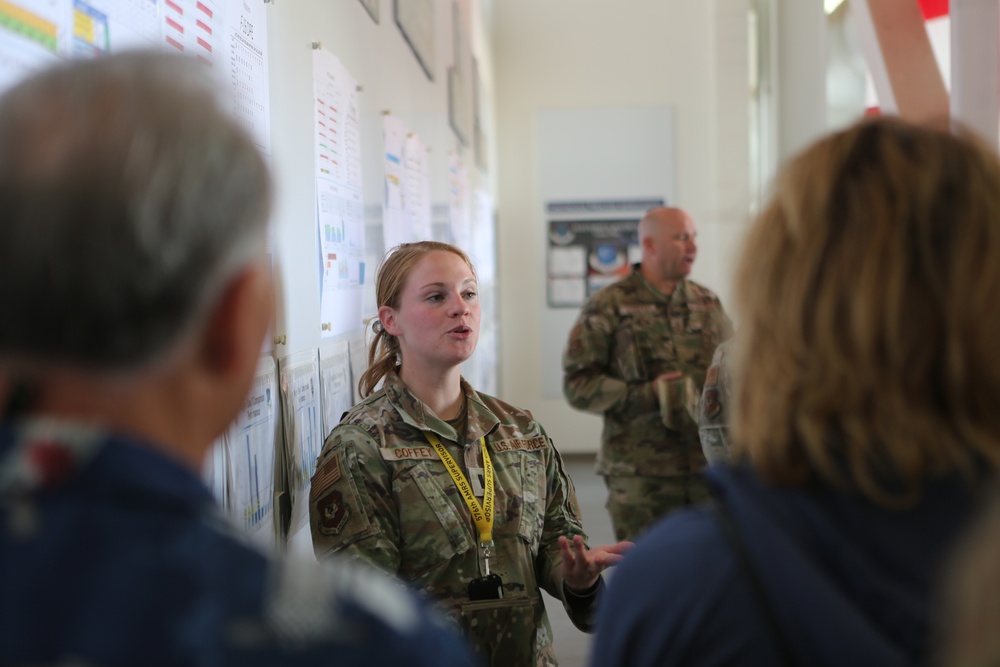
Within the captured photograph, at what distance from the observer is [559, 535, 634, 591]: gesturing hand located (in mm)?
1786

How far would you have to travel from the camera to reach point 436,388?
2.07 metres

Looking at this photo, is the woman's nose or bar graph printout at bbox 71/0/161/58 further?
the woman's nose

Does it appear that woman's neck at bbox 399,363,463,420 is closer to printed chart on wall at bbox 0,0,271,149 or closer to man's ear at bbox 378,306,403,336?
man's ear at bbox 378,306,403,336

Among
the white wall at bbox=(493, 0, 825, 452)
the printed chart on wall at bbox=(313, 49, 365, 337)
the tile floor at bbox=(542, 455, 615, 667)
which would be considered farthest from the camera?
the white wall at bbox=(493, 0, 825, 452)

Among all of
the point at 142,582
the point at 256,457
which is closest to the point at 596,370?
the point at 256,457

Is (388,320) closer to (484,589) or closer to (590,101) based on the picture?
(484,589)

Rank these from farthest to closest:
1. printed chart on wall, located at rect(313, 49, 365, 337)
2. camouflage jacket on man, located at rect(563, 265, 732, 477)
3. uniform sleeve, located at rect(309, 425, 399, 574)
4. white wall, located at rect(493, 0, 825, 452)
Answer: white wall, located at rect(493, 0, 825, 452) < camouflage jacket on man, located at rect(563, 265, 732, 477) < printed chart on wall, located at rect(313, 49, 365, 337) < uniform sleeve, located at rect(309, 425, 399, 574)

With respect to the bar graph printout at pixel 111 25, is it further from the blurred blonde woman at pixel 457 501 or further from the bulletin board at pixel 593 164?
the bulletin board at pixel 593 164

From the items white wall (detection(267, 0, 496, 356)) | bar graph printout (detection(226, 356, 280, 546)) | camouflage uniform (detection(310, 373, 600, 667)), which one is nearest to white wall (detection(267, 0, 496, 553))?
white wall (detection(267, 0, 496, 356))

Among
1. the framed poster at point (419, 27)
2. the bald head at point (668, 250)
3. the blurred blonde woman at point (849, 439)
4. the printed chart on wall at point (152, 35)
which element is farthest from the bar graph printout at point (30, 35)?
the bald head at point (668, 250)

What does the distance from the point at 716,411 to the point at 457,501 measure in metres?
1.35

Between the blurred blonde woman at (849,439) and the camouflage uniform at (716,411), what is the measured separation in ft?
6.61

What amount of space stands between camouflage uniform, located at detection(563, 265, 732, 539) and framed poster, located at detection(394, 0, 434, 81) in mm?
1337

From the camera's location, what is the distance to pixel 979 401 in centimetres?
81
